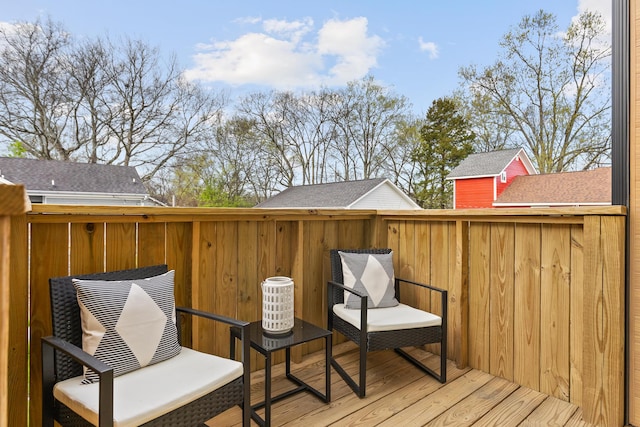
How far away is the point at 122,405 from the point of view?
1.15 metres

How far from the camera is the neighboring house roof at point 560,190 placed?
1956 mm

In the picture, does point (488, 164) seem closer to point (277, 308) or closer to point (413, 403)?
point (413, 403)

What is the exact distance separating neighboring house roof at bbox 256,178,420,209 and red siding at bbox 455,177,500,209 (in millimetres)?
645

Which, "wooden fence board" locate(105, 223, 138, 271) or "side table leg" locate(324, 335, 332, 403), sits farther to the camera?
"side table leg" locate(324, 335, 332, 403)

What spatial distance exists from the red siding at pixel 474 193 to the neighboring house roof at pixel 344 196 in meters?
0.65

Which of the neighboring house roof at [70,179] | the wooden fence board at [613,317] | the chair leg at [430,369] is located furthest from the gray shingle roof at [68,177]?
the wooden fence board at [613,317]

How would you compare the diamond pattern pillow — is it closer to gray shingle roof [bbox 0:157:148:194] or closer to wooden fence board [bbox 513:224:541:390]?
wooden fence board [bbox 513:224:541:390]

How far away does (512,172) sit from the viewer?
2.36 metres

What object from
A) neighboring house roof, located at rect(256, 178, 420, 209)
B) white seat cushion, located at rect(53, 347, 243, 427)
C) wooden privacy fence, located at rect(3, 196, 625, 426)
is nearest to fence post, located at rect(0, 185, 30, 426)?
wooden privacy fence, located at rect(3, 196, 625, 426)

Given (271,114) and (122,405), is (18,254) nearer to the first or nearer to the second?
(122,405)

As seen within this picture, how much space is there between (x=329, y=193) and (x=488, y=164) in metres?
1.63

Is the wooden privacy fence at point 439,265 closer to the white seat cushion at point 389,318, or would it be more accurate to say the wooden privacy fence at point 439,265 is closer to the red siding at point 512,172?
the red siding at point 512,172

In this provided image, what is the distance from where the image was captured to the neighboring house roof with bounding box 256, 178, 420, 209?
3.35 meters

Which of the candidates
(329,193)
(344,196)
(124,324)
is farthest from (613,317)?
(329,193)
